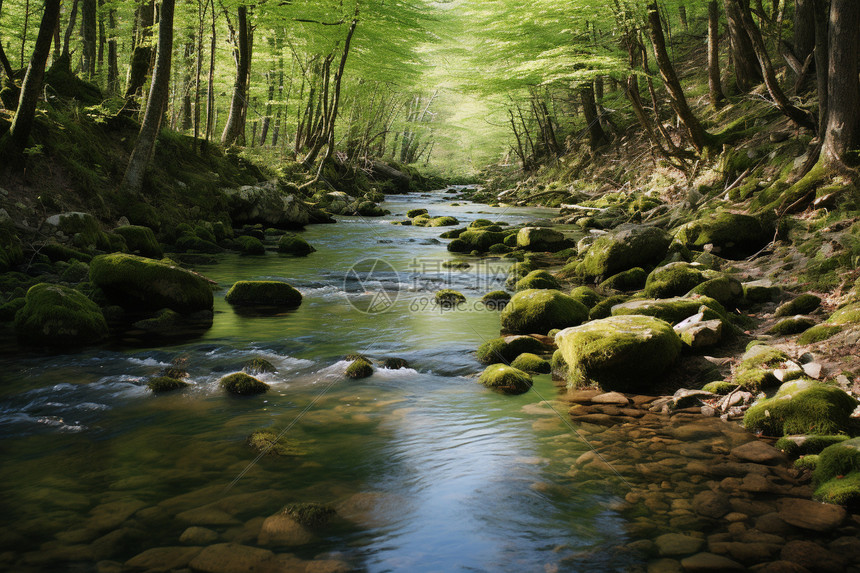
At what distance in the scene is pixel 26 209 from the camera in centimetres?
862

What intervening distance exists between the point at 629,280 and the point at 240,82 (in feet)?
42.5

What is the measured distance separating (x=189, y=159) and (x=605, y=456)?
13.4 m

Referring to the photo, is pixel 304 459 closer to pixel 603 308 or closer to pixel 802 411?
pixel 802 411

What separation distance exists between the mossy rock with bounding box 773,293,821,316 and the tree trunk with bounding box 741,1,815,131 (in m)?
4.89

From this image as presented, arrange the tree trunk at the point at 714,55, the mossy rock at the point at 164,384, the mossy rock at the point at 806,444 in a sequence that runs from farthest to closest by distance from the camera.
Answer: the tree trunk at the point at 714,55
the mossy rock at the point at 164,384
the mossy rock at the point at 806,444

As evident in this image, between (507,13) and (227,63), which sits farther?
(227,63)

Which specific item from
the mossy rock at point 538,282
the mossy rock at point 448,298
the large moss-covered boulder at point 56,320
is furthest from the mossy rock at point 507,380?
the large moss-covered boulder at point 56,320

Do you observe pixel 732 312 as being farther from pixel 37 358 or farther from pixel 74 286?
pixel 74 286

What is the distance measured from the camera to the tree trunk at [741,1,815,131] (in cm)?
866

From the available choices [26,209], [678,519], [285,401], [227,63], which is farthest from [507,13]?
[678,519]

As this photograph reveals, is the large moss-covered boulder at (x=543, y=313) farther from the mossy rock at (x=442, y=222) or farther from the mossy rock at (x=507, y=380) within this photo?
the mossy rock at (x=442, y=222)

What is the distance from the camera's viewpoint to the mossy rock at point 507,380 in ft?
15.7

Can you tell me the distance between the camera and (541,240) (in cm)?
1216

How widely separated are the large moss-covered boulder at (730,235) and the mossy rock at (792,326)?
2.92 metres
